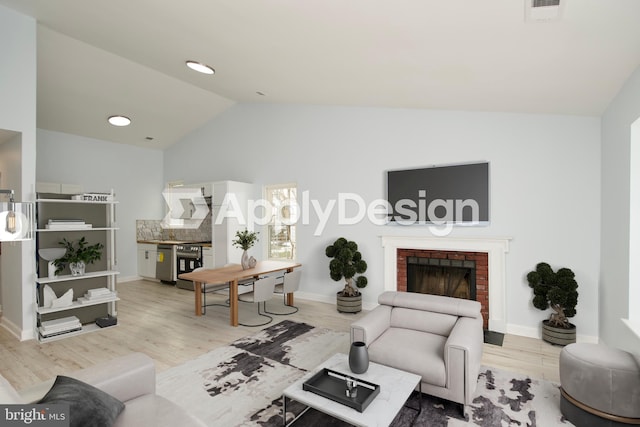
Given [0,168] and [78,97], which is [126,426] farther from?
[78,97]

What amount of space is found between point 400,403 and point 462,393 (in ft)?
2.07

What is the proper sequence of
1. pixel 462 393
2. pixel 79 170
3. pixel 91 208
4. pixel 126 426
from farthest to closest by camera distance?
pixel 79 170, pixel 91 208, pixel 462 393, pixel 126 426

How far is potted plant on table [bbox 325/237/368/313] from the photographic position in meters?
4.85

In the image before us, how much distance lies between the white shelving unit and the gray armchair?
139 inches

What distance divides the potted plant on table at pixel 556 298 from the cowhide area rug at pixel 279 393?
3.21ft

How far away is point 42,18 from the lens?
3.68m

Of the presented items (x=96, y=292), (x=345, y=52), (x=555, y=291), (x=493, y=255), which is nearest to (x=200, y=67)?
(x=345, y=52)

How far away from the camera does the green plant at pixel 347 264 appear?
15.9 feet

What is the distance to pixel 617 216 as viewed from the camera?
9.70ft

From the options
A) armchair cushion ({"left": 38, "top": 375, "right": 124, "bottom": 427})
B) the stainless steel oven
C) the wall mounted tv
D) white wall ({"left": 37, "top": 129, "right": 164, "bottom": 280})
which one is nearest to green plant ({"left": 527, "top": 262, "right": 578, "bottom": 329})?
the wall mounted tv

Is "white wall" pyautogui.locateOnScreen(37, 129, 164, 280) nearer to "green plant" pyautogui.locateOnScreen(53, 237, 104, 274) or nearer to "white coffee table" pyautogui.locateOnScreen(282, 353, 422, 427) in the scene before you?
"green plant" pyautogui.locateOnScreen(53, 237, 104, 274)

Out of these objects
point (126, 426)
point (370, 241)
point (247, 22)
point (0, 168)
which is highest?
point (247, 22)

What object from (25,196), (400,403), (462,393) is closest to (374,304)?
(462,393)

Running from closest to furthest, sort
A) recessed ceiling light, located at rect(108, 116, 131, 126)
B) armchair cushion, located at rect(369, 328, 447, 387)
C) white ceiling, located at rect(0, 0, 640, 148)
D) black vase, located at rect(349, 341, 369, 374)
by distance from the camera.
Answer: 1. white ceiling, located at rect(0, 0, 640, 148)
2. black vase, located at rect(349, 341, 369, 374)
3. armchair cushion, located at rect(369, 328, 447, 387)
4. recessed ceiling light, located at rect(108, 116, 131, 126)
